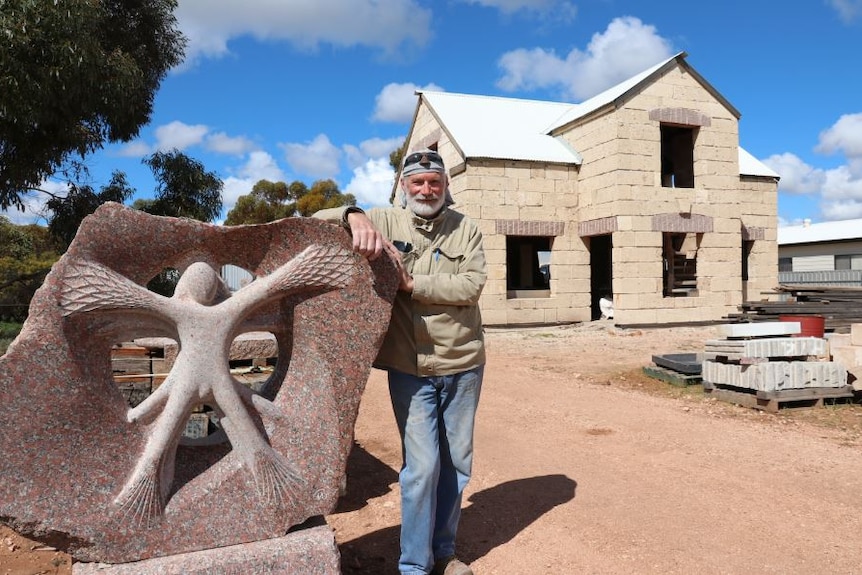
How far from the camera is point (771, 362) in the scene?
6684 millimetres

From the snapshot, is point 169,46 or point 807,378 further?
point 169,46

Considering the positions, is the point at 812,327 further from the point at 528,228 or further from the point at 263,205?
the point at 263,205

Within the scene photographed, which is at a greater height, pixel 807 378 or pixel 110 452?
pixel 110 452

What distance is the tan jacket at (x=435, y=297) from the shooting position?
2734 mm

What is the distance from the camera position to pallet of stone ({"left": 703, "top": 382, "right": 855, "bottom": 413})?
21.0 ft

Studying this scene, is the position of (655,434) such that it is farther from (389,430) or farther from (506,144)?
(506,144)

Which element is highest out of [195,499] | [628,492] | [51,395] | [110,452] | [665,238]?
[665,238]

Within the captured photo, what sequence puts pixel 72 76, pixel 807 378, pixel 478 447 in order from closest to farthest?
pixel 478 447, pixel 807 378, pixel 72 76

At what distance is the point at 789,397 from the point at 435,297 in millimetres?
5381

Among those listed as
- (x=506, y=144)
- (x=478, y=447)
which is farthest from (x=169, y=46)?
(x=478, y=447)

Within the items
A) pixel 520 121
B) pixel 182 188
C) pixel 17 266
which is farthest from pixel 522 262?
pixel 17 266

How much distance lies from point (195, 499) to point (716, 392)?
20.7 ft

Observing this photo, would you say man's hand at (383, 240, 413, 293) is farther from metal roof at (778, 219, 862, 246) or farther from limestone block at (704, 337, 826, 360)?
metal roof at (778, 219, 862, 246)

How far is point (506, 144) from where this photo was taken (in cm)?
1404
